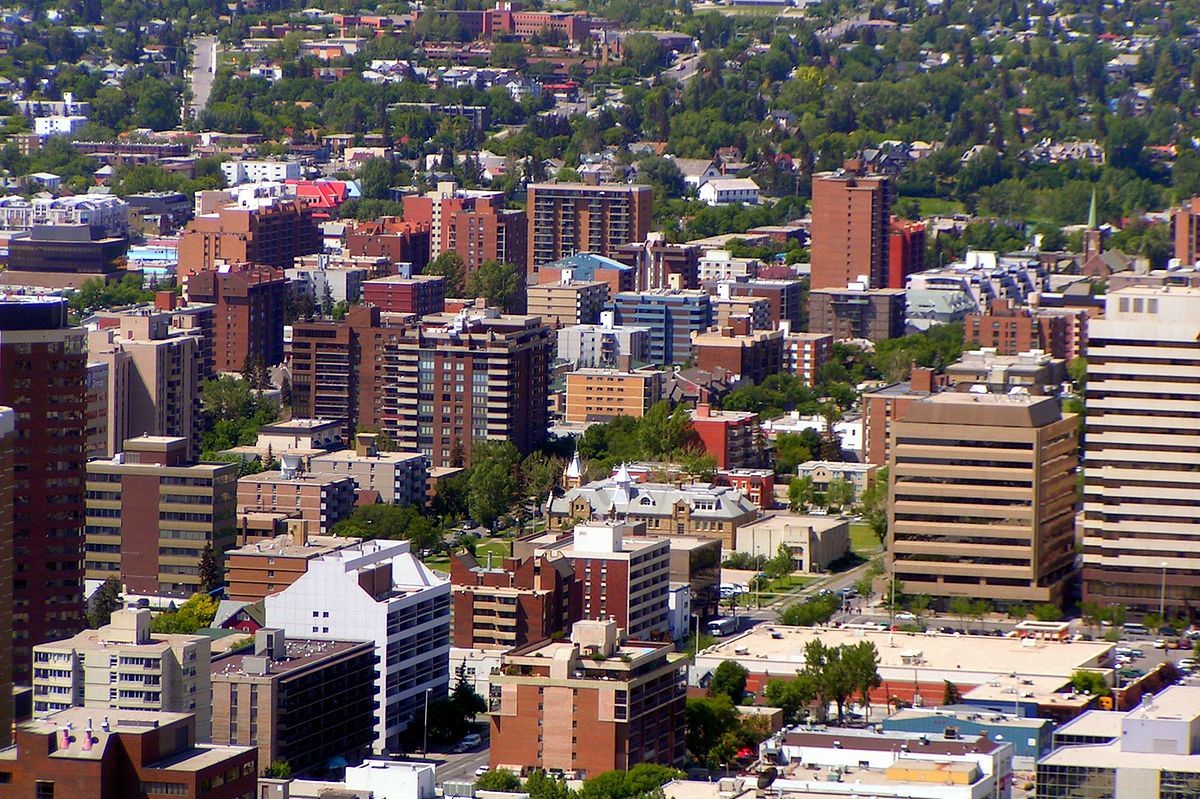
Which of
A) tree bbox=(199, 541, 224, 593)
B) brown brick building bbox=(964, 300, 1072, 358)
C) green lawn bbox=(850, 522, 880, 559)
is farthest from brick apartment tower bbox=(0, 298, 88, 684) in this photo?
brown brick building bbox=(964, 300, 1072, 358)

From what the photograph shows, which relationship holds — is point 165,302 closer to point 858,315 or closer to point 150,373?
point 150,373

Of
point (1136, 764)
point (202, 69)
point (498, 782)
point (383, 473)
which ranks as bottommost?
point (498, 782)

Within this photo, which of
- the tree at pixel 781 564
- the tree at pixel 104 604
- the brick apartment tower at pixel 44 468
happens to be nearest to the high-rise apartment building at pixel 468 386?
the tree at pixel 781 564

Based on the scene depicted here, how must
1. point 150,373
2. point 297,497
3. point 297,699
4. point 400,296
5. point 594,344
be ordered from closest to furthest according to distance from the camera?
point 297,699 → point 297,497 → point 150,373 → point 594,344 → point 400,296

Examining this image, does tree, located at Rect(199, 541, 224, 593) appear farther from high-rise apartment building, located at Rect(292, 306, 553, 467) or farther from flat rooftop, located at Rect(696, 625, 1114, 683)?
high-rise apartment building, located at Rect(292, 306, 553, 467)

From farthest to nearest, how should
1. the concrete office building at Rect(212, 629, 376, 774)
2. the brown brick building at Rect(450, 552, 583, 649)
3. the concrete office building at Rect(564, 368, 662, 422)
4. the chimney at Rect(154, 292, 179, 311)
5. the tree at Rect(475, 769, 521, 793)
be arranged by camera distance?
the chimney at Rect(154, 292, 179, 311) < the concrete office building at Rect(564, 368, 662, 422) < the brown brick building at Rect(450, 552, 583, 649) < the concrete office building at Rect(212, 629, 376, 774) < the tree at Rect(475, 769, 521, 793)

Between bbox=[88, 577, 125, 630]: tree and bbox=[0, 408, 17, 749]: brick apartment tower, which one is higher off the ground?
bbox=[0, 408, 17, 749]: brick apartment tower

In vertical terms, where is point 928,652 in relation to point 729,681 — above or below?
above

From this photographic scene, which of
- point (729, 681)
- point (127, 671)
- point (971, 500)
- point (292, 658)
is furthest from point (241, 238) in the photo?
point (127, 671)
